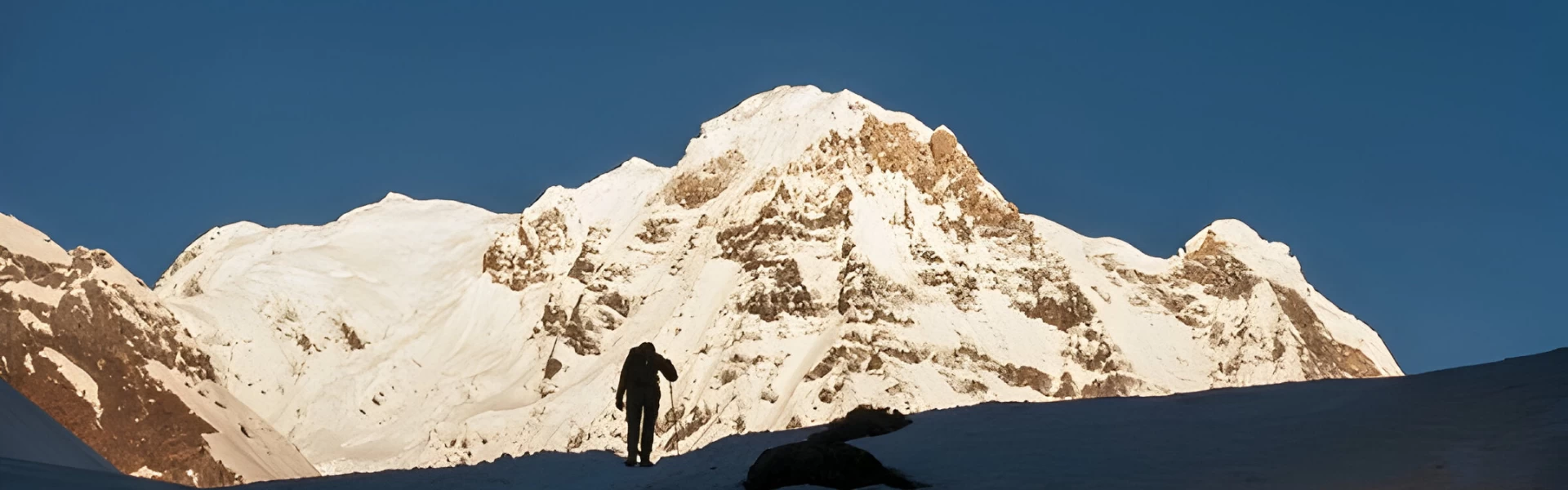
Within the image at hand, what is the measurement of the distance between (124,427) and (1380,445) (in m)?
99.3

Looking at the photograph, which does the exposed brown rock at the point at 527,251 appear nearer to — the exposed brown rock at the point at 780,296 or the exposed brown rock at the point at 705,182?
the exposed brown rock at the point at 705,182

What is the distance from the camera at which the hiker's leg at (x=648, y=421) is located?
24703 millimetres

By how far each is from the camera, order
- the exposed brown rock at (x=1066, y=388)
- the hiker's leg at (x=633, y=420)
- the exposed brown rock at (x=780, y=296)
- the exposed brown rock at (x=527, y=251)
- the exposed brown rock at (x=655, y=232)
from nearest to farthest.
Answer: the hiker's leg at (x=633, y=420) → the exposed brown rock at (x=1066, y=388) → the exposed brown rock at (x=780, y=296) → the exposed brown rock at (x=655, y=232) → the exposed brown rock at (x=527, y=251)

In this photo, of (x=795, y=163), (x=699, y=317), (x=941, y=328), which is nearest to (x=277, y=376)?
(x=699, y=317)

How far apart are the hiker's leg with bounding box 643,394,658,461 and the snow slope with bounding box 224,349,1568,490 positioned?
1.66 ft

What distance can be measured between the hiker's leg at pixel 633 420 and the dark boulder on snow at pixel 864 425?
2.43m

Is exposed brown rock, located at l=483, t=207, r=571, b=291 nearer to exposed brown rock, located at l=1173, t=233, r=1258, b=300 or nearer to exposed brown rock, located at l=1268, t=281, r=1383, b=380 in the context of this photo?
exposed brown rock, located at l=1173, t=233, r=1258, b=300

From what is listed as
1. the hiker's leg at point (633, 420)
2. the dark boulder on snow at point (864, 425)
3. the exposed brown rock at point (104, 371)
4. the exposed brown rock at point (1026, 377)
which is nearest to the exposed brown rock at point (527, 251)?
the exposed brown rock at point (104, 371)

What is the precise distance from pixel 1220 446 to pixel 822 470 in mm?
4320

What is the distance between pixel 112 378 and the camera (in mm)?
113812

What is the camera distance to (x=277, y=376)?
544 feet

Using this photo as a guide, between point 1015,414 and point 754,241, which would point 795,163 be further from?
point 1015,414

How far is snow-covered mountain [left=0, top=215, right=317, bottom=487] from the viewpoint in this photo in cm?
10100

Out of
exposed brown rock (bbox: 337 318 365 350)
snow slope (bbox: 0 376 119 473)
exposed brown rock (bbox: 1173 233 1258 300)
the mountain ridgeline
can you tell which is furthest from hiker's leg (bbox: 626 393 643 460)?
exposed brown rock (bbox: 1173 233 1258 300)
